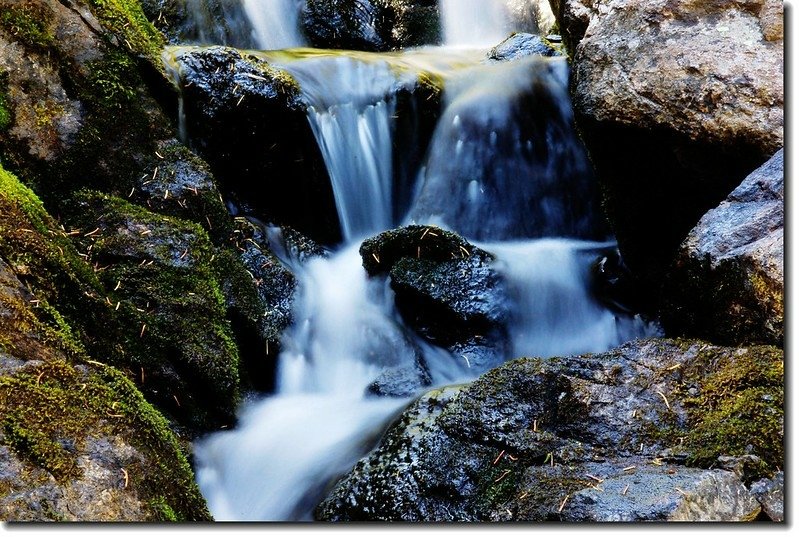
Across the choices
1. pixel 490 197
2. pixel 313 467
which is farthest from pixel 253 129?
pixel 313 467

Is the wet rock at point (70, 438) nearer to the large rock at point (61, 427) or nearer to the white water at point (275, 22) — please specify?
the large rock at point (61, 427)

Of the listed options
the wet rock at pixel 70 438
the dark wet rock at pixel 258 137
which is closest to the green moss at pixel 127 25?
the dark wet rock at pixel 258 137

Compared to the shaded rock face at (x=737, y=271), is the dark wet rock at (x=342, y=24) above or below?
above

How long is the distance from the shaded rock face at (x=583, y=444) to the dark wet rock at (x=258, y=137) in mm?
2174

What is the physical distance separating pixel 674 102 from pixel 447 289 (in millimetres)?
1500

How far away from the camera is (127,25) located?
Result: 3826 mm

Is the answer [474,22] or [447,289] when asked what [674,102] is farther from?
[474,22]

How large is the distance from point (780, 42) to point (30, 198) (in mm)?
3279

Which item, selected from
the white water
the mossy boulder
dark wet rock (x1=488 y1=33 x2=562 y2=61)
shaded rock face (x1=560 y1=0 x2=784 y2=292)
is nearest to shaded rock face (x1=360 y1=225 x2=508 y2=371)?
shaded rock face (x1=560 y1=0 x2=784 y2=292)

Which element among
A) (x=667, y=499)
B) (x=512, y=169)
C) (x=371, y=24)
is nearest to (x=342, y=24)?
(x=371, y=24)

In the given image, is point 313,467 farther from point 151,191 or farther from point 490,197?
point 490,197

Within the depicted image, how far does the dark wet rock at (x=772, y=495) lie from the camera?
1.94 meters

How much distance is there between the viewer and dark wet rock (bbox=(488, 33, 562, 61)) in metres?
6.07

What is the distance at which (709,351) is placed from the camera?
2.52 meters
